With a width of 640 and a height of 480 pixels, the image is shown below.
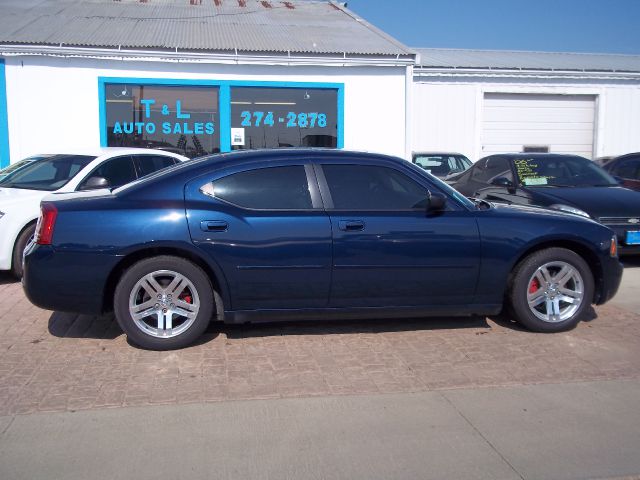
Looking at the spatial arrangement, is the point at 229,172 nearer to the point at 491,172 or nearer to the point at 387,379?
the point at 387,379

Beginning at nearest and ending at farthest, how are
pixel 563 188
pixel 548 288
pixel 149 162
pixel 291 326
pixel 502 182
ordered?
pixel 548 288
pixel 291 326
pixel 149 162
pixel 563 188
pixel 502 182

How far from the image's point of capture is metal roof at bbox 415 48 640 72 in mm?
18906

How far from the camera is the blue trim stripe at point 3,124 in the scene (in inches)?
445

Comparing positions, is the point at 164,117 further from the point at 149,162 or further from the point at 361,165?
the point at 361,165

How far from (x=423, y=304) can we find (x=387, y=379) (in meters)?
0.93

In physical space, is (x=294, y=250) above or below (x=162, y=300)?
above

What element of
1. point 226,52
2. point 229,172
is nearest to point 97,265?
point 229,172

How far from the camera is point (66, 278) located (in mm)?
4727

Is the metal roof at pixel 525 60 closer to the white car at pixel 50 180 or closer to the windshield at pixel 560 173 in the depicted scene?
the windshield at pixel 560 173

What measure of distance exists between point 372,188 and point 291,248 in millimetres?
882

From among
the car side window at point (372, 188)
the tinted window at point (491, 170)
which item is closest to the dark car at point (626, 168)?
the tinted window at point (491, 170)

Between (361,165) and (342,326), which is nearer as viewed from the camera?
(361,165)

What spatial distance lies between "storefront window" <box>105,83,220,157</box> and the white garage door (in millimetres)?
9975

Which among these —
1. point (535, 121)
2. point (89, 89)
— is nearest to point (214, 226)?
point (89, 89)
